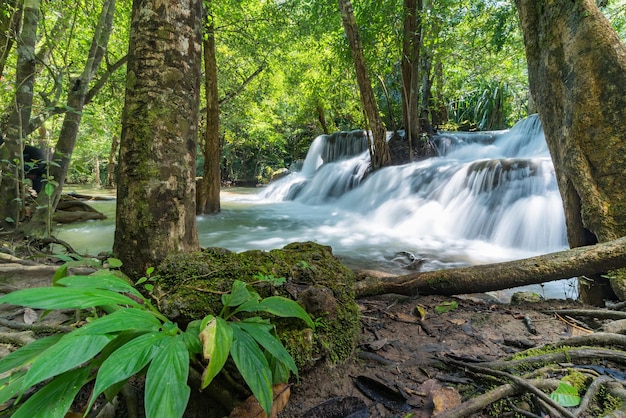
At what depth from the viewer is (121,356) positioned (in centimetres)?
76

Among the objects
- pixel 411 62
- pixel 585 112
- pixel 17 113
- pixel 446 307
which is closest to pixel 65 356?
pixel 446 307

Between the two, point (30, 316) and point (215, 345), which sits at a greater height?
point (215, 345)

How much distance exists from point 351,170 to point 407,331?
981cm

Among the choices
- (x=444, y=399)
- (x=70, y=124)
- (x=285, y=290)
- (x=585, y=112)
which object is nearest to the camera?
(x=444, y=399)

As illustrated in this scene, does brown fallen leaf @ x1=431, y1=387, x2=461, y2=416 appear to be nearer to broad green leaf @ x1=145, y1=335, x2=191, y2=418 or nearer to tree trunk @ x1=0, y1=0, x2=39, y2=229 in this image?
broad green leaf @ x1=145, y1=335, x2=191, y2=418

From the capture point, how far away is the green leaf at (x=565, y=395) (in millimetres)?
995

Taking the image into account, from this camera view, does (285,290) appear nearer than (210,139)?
Yes

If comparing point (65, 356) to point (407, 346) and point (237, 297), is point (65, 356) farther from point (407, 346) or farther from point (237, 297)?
point (407, 346)

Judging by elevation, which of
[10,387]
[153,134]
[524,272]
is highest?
[153,134]

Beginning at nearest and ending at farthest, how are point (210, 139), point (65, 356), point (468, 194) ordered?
point (65, 356), point (468, 194), point (210, 139)

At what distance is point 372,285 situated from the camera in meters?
2.25

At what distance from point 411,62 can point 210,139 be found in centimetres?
580

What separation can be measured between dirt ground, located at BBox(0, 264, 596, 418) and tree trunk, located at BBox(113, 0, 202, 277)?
525mm

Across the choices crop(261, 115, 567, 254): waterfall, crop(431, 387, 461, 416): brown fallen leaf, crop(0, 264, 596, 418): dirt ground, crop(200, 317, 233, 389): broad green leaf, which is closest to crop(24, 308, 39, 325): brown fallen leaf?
crop(0, 264, 596, 418): dirt ground
